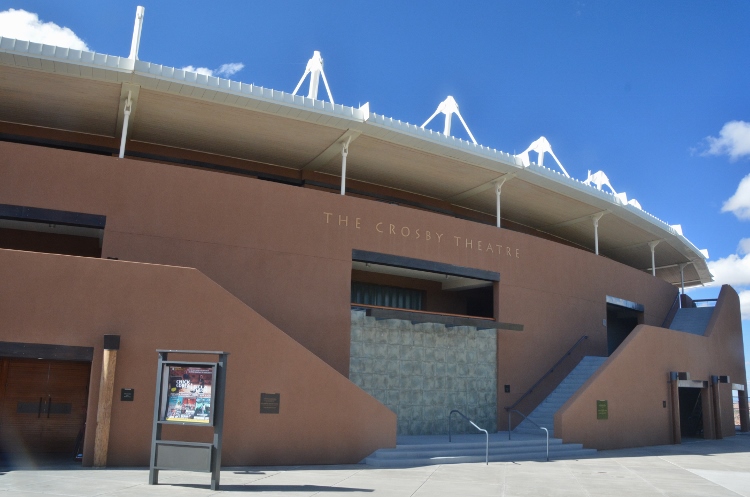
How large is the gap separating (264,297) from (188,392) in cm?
578

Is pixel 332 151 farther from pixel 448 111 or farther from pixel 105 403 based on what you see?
A: pixel 105 403

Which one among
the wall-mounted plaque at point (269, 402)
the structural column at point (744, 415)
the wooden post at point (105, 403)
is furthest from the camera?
the structural column at point (744, 415)

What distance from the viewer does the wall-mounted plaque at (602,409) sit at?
60.7 ft

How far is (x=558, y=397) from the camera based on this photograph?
67.2 ft

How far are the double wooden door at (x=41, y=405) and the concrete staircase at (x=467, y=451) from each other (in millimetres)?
6597

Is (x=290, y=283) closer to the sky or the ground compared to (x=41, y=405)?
closer to the sky

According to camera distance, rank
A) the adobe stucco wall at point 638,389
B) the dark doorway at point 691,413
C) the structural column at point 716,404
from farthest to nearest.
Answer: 1. the dark doorway at point 691,413
2. the structural column at point 716,404
3. the adobe stucco wall at point 638,389

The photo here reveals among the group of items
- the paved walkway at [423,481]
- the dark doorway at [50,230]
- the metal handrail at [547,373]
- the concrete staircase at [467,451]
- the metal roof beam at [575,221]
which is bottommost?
the paved walkway at [423,481]

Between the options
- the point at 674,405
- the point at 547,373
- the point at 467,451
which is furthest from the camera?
the point at 674,405

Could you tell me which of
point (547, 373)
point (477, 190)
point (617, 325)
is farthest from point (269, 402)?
point (617, 325)

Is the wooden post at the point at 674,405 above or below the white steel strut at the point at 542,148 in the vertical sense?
below

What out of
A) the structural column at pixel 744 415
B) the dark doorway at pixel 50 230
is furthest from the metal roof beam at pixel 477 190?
the structural column at pixel 744 415

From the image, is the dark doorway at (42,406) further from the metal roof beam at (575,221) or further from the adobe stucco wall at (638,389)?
the metal roof beam at (575,221)

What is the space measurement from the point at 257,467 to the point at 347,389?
2.43m
